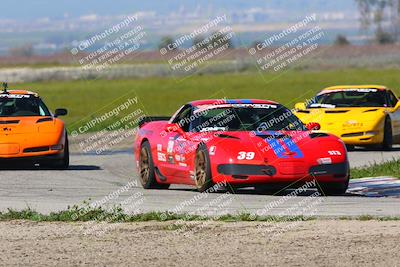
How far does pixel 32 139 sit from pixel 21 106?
1.46 metres

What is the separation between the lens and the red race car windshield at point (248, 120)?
18.2 metres

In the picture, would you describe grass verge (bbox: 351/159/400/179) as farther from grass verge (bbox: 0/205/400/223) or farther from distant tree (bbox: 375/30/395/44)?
distant tree (bbox: 375/30/395/44)

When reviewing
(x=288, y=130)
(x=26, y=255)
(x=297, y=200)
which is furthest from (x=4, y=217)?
(x=288, y=130)

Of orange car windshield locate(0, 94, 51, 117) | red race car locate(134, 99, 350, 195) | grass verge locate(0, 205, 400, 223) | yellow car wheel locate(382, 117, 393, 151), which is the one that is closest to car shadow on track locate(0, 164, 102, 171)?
orange car windshield locate(0, 94, 51, 117)

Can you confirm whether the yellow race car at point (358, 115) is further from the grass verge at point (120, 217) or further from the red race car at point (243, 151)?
the grass verge at point (120, 217)

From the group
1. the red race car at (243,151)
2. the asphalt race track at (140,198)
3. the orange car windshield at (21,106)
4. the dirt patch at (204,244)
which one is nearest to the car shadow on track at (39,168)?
the asphalt race track at (140,198)

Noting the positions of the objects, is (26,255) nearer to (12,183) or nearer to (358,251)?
(358,251)

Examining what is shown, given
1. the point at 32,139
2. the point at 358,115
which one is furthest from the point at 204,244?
the point at 358,115

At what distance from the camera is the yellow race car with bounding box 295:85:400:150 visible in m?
26.9

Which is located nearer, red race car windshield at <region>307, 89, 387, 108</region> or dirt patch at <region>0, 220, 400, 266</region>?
dirt patch at <region>0, 220, 400, 266</region>

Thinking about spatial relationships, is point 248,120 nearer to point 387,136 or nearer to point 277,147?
point 277,147

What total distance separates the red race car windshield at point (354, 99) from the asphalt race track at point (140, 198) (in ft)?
22.5

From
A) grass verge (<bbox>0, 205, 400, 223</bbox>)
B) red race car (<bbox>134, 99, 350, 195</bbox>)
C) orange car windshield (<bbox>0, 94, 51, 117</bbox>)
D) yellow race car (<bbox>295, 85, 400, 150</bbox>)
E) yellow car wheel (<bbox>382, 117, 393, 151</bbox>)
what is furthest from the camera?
yellow car wheel (<bbox>382, 117, 393, 151</bbox>)

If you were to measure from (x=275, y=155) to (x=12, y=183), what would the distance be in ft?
14.3
